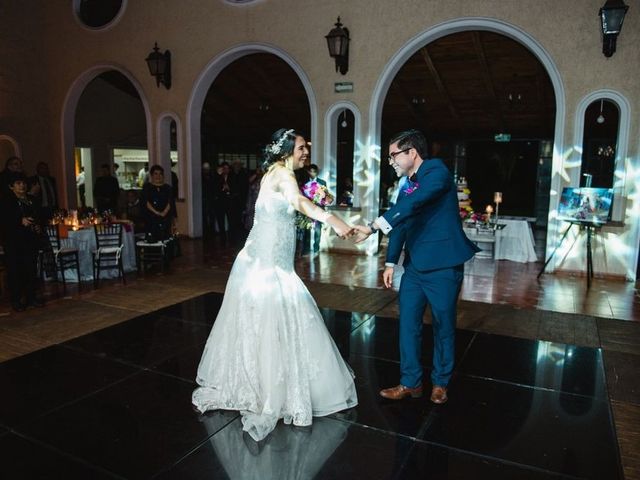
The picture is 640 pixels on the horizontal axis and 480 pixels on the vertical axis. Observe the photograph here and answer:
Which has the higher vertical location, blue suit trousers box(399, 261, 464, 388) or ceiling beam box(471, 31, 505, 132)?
ceiling beam box(471, 31, 505, 132)

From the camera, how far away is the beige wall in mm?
6895

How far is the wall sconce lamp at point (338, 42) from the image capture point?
793 centimetres

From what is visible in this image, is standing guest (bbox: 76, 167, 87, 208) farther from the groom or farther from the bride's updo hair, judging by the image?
the groom

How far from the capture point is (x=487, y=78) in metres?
11.8

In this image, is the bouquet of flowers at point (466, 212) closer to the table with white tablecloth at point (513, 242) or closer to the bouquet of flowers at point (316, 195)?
the table with white tablecloth at point (513, 242)

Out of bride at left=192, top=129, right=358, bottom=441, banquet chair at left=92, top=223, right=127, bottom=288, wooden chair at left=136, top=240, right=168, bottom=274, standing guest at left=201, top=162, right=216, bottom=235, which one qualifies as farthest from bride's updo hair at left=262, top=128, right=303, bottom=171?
standing guest at left=201, top=162, right=216, bottom=235

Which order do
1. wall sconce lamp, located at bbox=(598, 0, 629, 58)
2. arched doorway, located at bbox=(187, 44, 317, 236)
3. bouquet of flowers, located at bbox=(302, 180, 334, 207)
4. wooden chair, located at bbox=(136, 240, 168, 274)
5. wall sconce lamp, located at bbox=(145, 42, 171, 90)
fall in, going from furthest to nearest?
wall sconce lamp, located at bbox=(145, 42, 171, 90)
arched doorway, located at bbox=(187, 44, 317, 236)
wooden chair, located at bbox=(136, 240, 168, 274)
wall sconce lamp, located at bbox=(598, 0, 629, 58)
bouquet of flowers, located at bbox=(302, 180, 334, 207)

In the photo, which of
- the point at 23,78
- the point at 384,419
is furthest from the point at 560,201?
the point at 23,78

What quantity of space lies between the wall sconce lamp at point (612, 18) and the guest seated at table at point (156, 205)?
651 centimetres

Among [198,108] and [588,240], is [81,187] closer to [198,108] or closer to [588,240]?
[198,108]

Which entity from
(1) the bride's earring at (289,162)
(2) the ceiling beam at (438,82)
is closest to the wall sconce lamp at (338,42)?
(2) the ceiling beam at (438,82)

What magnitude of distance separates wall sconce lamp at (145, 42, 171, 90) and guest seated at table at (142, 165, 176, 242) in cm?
336

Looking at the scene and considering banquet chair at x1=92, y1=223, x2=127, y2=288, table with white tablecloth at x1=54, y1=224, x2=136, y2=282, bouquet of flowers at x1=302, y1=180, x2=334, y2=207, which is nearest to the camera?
bouquet of flowers at x1=302, y1=180, x2=334, y2=207

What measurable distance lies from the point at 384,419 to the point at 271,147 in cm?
184
